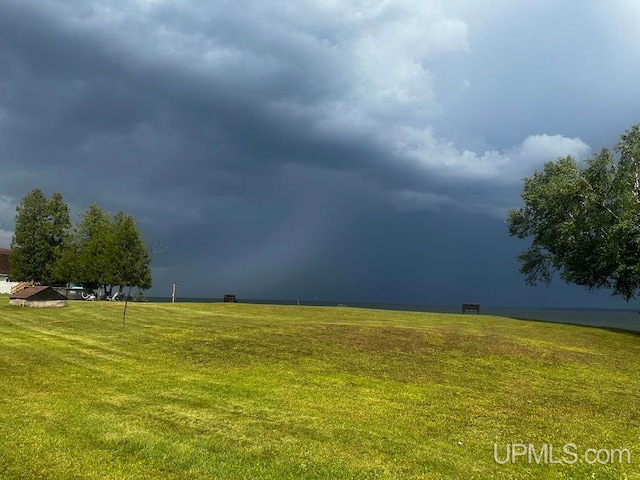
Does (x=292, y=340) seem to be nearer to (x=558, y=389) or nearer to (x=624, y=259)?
(x=558, y=389)

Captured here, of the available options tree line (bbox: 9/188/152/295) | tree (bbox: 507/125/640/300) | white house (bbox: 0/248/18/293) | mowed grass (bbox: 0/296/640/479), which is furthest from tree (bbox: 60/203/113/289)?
tree (bbox: 507/125/640/300)

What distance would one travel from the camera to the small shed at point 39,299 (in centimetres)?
3591

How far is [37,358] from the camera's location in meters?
→ 16.7

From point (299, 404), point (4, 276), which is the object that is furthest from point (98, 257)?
point (299, 404)

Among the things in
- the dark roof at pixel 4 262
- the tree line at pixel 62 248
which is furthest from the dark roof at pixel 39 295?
the dark roof at pixel 4 262

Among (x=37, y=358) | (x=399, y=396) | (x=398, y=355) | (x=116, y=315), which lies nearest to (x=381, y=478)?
(x=399, y=396)

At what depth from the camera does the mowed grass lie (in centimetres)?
827

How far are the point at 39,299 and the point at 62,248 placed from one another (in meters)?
41.3

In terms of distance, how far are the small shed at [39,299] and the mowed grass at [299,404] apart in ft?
39.8

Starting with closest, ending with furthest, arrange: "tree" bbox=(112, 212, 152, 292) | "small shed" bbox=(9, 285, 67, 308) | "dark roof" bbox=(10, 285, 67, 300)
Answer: "small shed" bbox=(9, 285, 67, 308) < "dark roof" bbox=(10, 285, 67, 300) < "tree" bbox=(112, 212, 152, 292)

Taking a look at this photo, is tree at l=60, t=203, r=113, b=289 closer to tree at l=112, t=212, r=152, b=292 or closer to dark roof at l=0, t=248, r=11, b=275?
tree at l=112, t=212, r=152, b=292

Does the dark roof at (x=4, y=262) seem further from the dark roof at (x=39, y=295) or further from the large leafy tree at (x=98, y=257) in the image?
the dark roof at (x=39, y=295)

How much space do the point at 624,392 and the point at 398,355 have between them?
8604 mm

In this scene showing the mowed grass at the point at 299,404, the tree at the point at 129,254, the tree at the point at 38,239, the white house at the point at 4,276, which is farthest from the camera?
the white house at the point at 4,276
